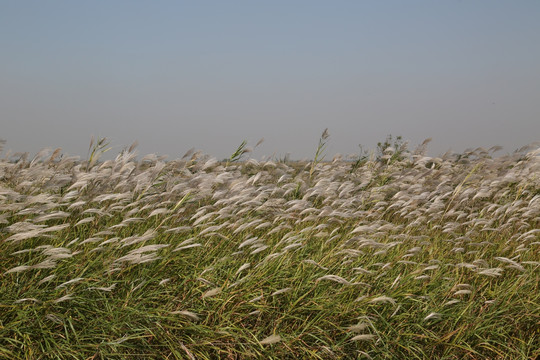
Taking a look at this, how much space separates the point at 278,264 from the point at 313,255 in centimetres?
53

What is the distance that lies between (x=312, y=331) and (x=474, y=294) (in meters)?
1.49

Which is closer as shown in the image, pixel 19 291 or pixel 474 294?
pixel 19 291

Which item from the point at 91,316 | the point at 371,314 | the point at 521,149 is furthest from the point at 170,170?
the point at 521,149

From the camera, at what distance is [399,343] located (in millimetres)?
3270

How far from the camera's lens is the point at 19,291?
3.13 meters

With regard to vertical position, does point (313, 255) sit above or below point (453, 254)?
above

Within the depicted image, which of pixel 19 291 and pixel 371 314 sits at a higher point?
pixel 19 291

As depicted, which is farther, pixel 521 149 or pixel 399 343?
pixel 521 149

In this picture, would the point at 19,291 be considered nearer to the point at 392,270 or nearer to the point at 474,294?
the point at 392,270

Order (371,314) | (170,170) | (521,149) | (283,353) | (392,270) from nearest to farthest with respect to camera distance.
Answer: (283,353)
(371,314)
(392,270)
(170,170)
(521,149)

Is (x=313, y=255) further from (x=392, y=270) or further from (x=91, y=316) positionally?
(x=91, y=316)

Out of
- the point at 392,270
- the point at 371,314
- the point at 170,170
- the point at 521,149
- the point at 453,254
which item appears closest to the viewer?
the point at 371,314

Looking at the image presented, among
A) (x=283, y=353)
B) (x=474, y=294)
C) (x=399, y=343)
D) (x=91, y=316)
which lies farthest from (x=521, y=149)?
(x=91, y=316)

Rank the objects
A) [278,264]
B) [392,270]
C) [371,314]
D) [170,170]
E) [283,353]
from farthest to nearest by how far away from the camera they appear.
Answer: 1. [170,170]
2. [392,270]
3. [278,264]
4. [371,314]
5. [283,353]
